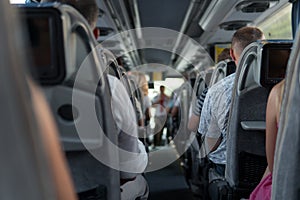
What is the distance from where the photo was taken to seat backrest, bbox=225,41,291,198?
2.12 meters

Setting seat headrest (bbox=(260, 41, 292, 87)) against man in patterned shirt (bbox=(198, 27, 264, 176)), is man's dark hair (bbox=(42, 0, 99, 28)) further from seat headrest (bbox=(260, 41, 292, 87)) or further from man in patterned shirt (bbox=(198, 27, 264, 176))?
man in patterned shirt (bbox=(198, 27, 264, 176))

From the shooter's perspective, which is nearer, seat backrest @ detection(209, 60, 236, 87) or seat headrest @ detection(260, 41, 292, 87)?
seat headrest @ detection(260, 41, 292, 87)

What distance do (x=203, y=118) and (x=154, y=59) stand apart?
12827 mm

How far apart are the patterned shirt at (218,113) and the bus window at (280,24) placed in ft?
10.5

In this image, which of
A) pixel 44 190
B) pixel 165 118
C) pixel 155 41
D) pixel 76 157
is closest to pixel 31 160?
pixel 44 190

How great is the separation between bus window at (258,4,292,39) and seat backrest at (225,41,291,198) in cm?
347

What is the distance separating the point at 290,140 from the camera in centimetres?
108

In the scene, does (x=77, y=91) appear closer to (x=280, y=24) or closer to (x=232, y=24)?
(x=280, y=24)

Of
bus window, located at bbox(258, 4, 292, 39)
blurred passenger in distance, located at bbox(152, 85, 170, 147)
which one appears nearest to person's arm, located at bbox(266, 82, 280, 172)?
bus window, located at bbox(258, 4, 292, 39)

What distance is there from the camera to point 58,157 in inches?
17.9

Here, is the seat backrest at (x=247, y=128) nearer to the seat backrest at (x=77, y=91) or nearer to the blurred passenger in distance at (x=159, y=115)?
the seat backrest at (x=77, y=91)

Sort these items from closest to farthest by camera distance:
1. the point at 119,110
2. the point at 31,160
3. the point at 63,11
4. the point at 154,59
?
the point at 31,160 < the point at 63,11 < the point at 119,110 < the point at 154,59

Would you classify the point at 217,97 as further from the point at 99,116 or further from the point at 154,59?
the point at 154,59

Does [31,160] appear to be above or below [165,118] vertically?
above
